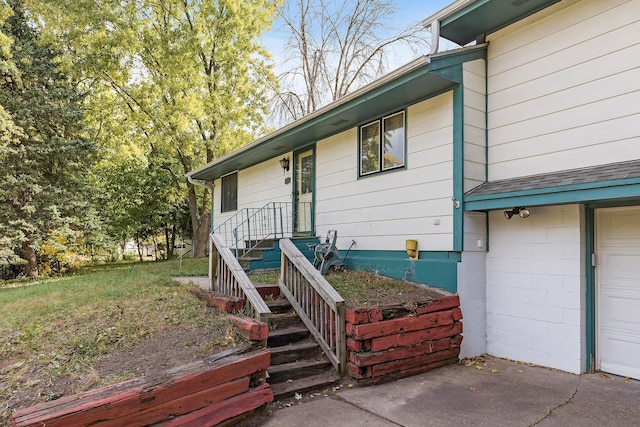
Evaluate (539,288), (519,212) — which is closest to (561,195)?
(519,212)

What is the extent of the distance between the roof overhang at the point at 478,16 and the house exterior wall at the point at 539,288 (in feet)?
8.00

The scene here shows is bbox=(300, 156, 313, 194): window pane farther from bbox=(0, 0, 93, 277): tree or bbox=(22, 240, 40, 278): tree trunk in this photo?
bbox=(22, 240, 40, 278): tree trunk

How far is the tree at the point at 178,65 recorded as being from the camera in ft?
42.7

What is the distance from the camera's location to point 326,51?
1633 cm

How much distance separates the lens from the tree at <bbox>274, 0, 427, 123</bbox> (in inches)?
595

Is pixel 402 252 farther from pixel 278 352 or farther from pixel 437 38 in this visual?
pixel 437 38

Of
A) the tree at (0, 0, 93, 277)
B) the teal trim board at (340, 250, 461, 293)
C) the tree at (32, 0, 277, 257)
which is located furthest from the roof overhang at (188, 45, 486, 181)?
the tree at (0, 0, 93, 277)

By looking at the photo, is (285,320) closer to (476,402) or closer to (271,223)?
(476,402)

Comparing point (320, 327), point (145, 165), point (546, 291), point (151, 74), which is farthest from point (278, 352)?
point (145, 165)

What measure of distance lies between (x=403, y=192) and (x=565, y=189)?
7.22 feet

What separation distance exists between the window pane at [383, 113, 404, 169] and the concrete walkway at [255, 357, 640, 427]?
3077 mm

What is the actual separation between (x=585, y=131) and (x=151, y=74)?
14398mm

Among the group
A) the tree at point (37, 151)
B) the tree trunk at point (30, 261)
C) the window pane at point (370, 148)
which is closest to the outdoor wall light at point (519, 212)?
the window pane at point (370, 148)

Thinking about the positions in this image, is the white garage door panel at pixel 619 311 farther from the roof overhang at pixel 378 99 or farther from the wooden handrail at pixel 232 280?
the wooden handrail at pixel 232 280
